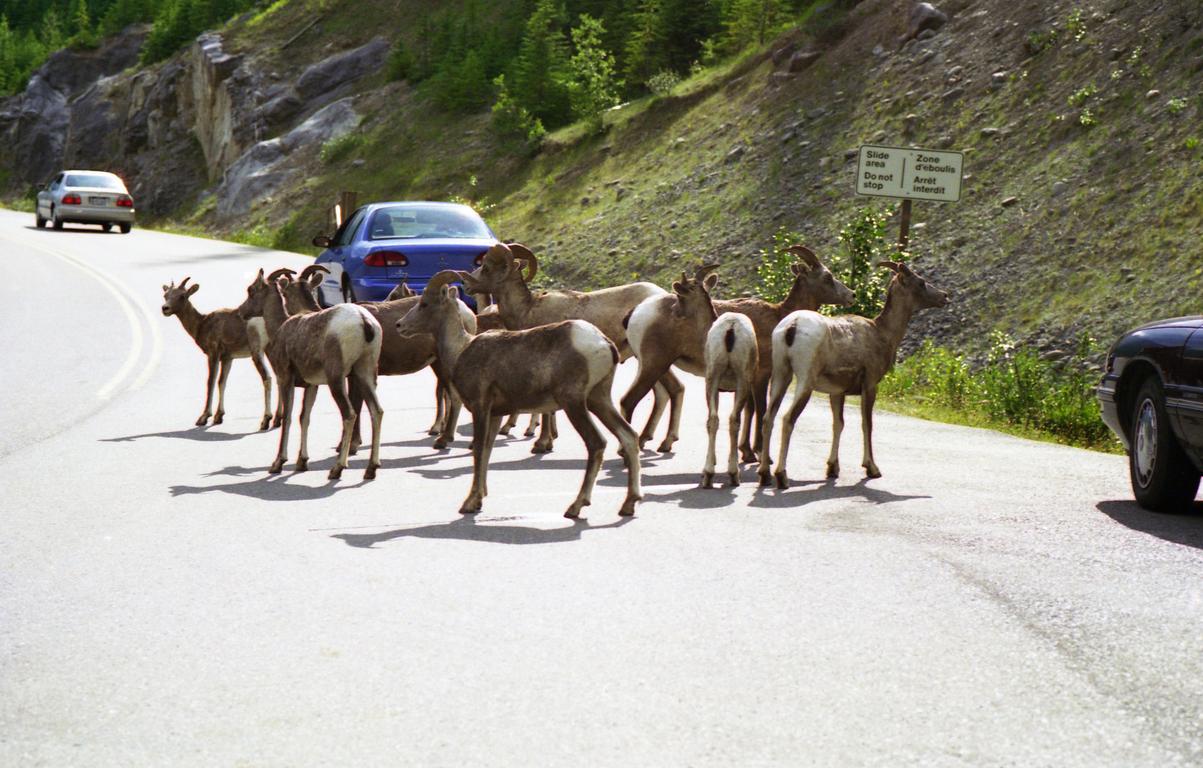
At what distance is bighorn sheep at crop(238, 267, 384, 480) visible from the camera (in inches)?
446

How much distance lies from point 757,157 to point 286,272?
21369mm

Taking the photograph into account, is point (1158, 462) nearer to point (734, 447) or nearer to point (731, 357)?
point (734, 447)

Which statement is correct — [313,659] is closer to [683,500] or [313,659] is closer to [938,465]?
[683,500]

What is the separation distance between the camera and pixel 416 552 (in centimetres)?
836

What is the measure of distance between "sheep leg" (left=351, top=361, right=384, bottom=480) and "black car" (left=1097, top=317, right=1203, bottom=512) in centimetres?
547

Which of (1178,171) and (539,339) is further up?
(1178,171)

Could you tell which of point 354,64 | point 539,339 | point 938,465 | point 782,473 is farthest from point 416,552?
point 354,64

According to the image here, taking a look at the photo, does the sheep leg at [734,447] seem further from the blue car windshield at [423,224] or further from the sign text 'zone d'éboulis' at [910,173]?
A: the blue car windshield at [423,224]

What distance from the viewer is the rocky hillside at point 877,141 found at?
22.9 meters

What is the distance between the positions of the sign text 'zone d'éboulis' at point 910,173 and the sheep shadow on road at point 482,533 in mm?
11341

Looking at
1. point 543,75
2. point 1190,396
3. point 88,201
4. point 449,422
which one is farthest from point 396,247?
point 88,201

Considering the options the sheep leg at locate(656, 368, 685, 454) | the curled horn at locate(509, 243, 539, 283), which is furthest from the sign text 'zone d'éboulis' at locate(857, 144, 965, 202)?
the curled horn at locate(509, 243, 539, 283)

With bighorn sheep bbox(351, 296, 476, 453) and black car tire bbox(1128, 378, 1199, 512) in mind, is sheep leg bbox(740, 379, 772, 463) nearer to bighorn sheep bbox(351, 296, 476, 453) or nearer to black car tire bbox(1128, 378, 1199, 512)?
bighorn sheep bbox(351, 296, 476, 453)

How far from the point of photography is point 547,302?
13.6 metres
